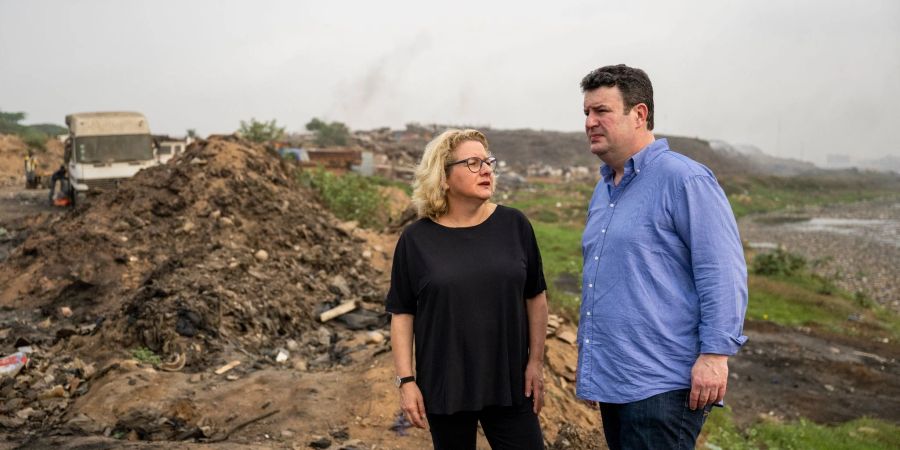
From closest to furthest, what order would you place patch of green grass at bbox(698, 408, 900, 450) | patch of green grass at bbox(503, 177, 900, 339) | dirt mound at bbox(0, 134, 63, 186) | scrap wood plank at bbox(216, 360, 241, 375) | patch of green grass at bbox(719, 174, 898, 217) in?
scrap wood plank at bbox(216, 360, 241, 375)
patch of green grass at bbox(698, 408, 900, 450)
patch of green grass at bbox(503, 177, 900, 339)
dirt mound at bbox(0, 134, 63, 186)
patch of green grass at bbox(719, 174, 898, 217)

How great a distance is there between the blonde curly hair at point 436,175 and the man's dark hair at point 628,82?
0.54 m

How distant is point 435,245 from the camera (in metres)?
2.66

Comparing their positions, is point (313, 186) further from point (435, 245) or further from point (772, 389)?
point (435, 245)

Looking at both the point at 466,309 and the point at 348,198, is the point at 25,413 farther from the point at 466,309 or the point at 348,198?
the point at 348,198

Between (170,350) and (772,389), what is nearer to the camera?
(170,350)

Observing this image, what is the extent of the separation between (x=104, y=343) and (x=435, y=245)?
18.2 ft

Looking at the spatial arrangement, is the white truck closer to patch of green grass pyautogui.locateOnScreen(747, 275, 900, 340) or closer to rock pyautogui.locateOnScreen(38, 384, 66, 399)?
rock pyautogui.locateOnScreen(38, 384, 66, 399)

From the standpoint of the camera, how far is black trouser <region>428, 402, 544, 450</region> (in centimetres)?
271

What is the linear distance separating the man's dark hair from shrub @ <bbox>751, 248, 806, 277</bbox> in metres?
17.7

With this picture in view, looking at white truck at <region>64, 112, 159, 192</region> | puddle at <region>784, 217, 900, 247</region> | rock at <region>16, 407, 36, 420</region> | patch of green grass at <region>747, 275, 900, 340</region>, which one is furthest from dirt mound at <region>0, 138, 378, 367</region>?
puddle at <region>784, 217, 900, 247</region>

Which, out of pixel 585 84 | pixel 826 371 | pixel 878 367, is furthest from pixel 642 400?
pixel 878 367

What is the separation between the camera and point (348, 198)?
A: 15.1 metres

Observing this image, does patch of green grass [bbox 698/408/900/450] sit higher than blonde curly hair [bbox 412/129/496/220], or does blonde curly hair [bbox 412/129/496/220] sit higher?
blonde curly hair [bbox 412/129/496/220]

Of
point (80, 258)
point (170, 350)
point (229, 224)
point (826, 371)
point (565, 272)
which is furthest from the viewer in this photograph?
point (565, 272)
